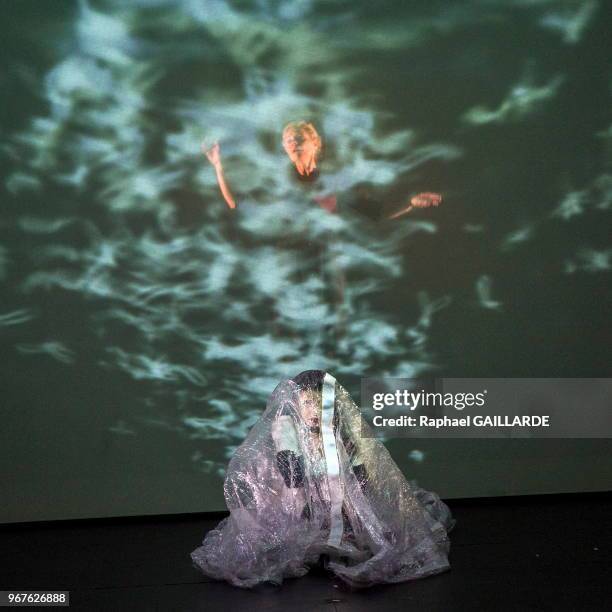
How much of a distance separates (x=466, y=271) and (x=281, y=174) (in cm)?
95

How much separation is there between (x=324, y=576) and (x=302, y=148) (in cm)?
186

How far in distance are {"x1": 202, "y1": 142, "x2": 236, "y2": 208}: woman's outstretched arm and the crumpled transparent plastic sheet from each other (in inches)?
46.1

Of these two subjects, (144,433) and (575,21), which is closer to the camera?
(144,433)

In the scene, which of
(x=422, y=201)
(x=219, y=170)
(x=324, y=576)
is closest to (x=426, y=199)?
(x=422, y=201)

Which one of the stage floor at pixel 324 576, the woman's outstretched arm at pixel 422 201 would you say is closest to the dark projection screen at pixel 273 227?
the woman's outstretched arm at pixel 422 201

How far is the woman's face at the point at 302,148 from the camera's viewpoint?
11.8 ft

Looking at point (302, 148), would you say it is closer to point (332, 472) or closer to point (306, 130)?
point (306, 130)

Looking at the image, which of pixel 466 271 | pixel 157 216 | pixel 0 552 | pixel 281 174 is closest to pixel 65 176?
pixel 157 216

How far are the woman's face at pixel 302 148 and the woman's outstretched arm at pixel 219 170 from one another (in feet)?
0.98

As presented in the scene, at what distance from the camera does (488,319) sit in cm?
374

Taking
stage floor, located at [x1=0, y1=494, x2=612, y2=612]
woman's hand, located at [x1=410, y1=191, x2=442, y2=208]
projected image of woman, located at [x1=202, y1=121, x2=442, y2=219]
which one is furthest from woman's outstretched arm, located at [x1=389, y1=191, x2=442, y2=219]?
stage floor, located at [x1=0, y1=494, x2=612, y2=612]

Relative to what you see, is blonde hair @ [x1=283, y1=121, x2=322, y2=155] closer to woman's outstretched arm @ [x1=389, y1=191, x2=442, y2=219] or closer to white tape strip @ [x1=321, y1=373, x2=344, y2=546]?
woman's outstretched arm @ [x1=389, y1=191, x2=442, y2=219]

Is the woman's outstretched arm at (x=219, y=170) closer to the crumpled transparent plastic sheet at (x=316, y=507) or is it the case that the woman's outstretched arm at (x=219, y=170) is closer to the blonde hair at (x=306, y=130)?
the blonde hair at (x=306, y=130)

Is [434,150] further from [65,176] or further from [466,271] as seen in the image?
[65,176]
